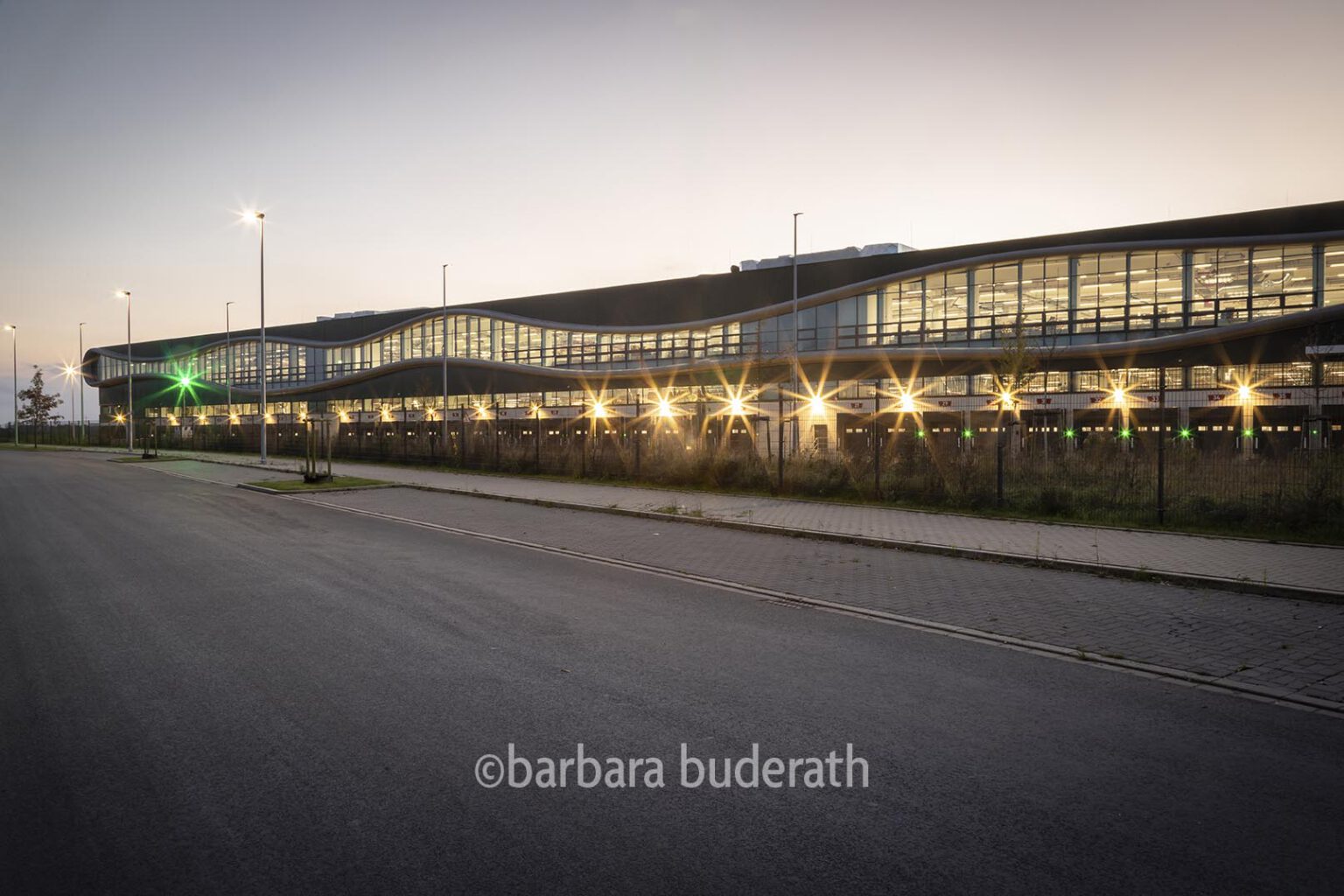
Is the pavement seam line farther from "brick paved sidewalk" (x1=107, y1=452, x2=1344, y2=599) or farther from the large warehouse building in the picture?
the large warehouse building

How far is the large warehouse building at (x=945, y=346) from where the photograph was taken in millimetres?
35719

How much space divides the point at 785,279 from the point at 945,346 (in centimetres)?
1085

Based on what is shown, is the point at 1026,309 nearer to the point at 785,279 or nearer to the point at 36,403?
the point at 785,279

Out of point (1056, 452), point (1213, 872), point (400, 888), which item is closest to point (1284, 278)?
point (1056, 452)

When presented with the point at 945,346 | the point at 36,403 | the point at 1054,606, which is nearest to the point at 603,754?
the point at 1054,606

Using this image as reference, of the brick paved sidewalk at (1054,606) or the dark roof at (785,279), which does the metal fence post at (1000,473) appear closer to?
the brick paved sidewalk at (1054,606)

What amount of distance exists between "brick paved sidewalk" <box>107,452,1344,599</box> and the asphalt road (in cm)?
478

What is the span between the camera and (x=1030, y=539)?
42.7 feet

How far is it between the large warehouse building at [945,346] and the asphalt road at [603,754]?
15.1m

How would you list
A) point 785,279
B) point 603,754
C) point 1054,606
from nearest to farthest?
point 603,754
point 1054,606
point 785,279

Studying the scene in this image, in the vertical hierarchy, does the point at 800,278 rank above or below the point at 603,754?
above

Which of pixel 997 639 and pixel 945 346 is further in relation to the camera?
pixel 945 346

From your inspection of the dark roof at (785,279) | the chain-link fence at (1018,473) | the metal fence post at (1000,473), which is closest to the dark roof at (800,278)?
the dark roof at (785,279)

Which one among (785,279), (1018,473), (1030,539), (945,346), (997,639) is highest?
(785,279)
